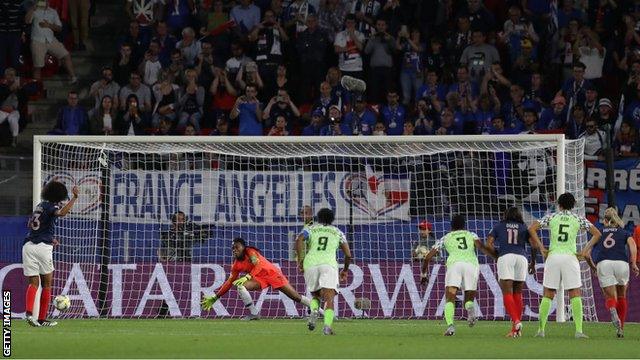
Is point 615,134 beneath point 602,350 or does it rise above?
above

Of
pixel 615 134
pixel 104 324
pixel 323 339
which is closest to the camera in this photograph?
Answer: pixel 323 339

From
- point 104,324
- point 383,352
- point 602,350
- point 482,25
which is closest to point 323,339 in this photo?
point 383,352

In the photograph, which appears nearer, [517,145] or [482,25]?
[517,145]

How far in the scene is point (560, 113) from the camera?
2816cm

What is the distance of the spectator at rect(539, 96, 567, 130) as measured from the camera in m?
28.1

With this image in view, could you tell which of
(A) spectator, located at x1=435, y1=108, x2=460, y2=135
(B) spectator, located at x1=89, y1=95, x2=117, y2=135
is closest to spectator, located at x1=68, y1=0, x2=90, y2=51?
(B) spectator, located at x1=89, y1=95, x2=117, y2=135

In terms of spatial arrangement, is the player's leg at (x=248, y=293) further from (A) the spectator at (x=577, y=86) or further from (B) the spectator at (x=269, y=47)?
(A) the spectator at (x=577, y=86)

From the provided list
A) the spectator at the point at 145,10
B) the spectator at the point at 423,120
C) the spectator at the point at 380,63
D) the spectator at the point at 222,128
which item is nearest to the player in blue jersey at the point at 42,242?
the spectator at the point at 222,128

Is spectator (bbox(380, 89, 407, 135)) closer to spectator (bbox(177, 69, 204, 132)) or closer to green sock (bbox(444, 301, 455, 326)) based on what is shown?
spectator (bbox(177, 69, 204, 132))

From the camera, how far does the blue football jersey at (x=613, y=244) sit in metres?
21.3

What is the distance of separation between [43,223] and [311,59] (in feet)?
32.7

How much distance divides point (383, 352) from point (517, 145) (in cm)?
953

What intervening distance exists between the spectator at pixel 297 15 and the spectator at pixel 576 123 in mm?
5743

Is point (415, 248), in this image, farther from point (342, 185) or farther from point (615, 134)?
point (615, 134)
